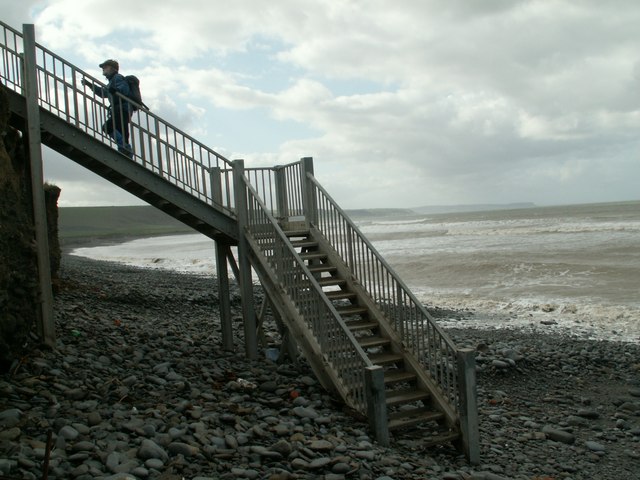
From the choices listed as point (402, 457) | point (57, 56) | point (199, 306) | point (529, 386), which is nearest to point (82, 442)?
point (402, 457)

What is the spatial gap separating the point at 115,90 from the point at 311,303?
5426 mm

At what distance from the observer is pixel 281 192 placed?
38.6 feet

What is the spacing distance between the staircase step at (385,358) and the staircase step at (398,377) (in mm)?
175

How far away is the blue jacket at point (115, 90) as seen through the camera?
10.4 m

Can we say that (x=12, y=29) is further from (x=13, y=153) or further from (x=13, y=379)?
(x=13, y=379)

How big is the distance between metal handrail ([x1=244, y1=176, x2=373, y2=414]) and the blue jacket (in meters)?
2.69

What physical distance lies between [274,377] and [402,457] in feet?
11.0

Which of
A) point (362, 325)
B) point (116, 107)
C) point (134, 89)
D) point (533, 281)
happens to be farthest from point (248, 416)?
point (533, 281)

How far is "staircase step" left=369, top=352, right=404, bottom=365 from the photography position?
893cm

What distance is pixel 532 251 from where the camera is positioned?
38906mm

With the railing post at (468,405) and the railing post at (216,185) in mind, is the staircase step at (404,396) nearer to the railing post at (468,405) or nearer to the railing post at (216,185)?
the railing post at (468,405)

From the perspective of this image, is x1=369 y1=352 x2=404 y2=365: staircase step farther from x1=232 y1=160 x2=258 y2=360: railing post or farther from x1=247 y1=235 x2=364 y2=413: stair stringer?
x1=232 y1=160 x2=258 y2=360: railing post

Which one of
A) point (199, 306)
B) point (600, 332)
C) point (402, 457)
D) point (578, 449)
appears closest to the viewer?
point (402, 457)

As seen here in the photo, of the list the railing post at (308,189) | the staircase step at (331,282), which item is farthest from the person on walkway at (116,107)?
the staircase step at (331,282)
